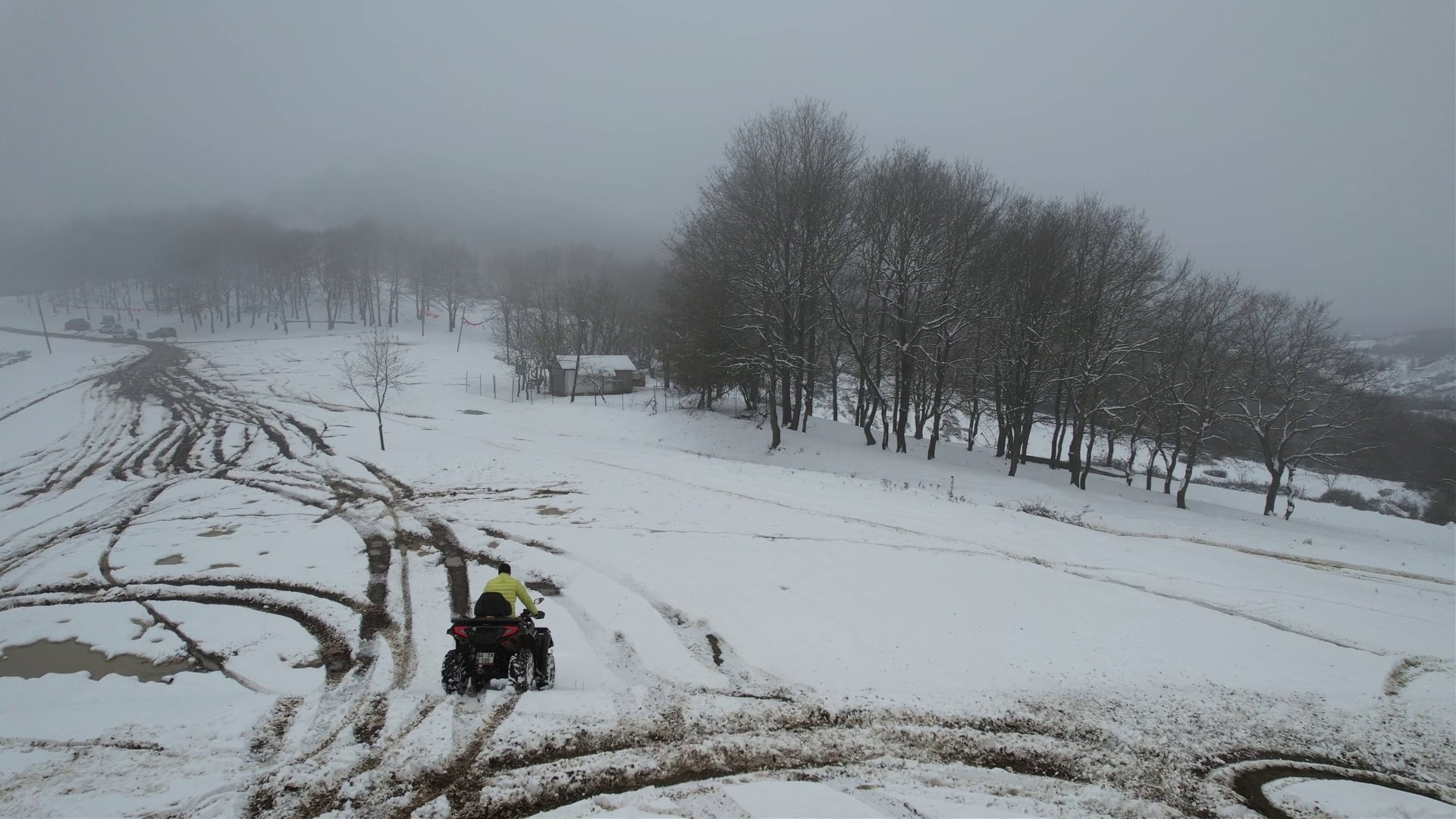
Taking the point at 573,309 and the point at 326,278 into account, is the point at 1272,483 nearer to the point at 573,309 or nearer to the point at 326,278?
the point at 573,309

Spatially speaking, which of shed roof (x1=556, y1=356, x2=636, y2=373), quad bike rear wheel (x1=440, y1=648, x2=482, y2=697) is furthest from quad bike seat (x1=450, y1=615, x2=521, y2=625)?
shed roof (x1=556, y1=356, x2=636, y2=373)

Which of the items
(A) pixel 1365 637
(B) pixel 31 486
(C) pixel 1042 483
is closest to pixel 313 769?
(A) pixel 1365 637

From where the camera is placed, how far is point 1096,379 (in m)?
21.5

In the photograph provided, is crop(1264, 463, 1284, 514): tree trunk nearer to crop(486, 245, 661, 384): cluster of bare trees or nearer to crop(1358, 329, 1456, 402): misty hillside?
crop(1358, 329, 1456, 402): misty hillside

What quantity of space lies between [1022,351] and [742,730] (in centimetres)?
2285

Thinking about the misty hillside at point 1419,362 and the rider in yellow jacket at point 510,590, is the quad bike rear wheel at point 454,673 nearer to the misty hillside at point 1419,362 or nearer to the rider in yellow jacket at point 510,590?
the rider in yellow jacket at point 510,590

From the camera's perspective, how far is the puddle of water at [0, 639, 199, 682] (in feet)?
21.6

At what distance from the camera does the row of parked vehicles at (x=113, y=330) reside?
2803 inches

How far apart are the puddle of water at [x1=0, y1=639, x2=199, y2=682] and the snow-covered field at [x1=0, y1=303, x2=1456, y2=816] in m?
0.13

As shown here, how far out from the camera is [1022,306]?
2355cm

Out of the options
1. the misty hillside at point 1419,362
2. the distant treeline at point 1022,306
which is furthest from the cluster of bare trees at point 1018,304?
the misty hillside at point 1419,362

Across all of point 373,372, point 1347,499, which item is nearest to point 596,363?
point 373,372

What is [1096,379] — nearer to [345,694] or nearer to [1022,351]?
[1022,351]

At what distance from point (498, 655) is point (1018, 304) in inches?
961
